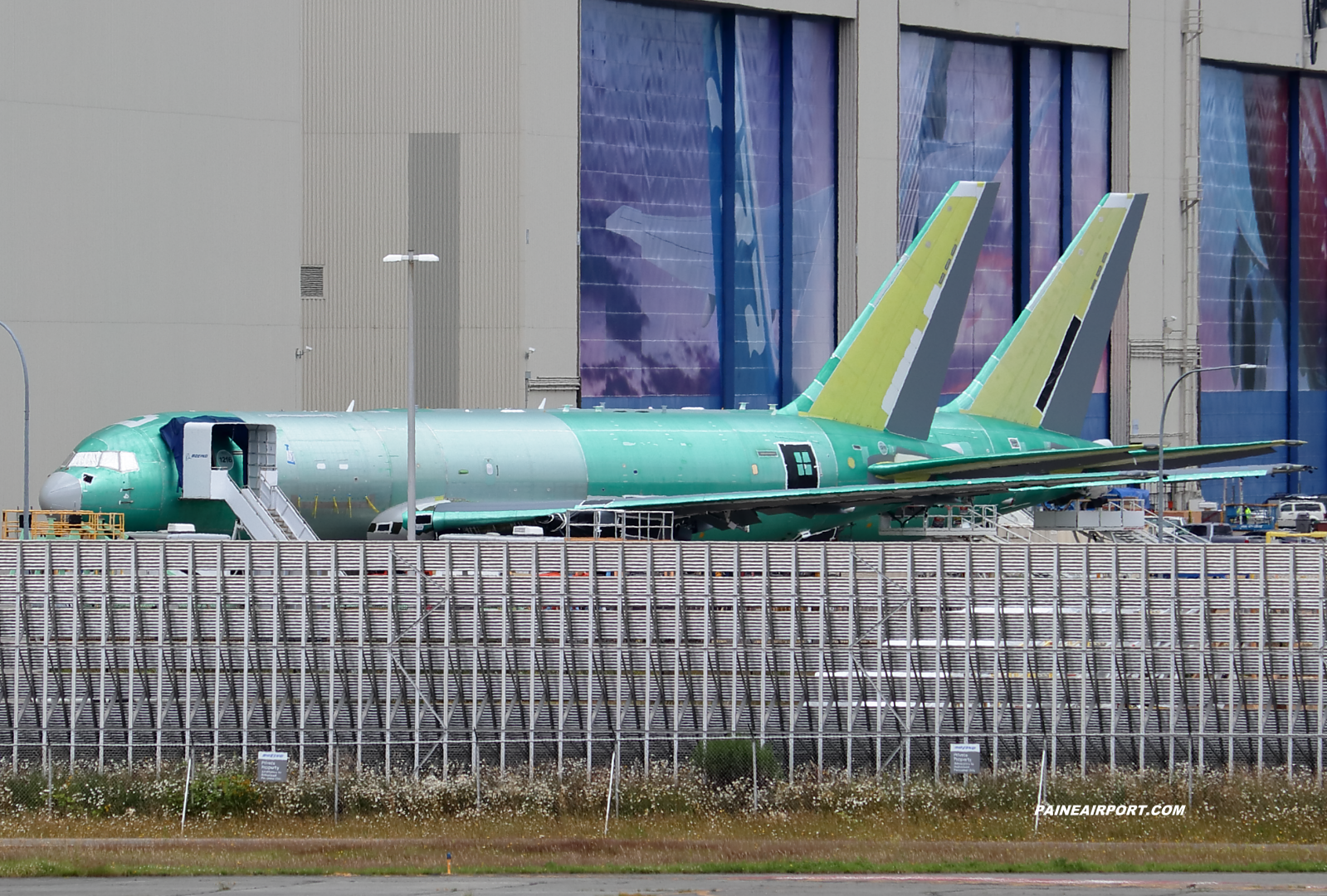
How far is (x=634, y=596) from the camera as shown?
30531 millimetres

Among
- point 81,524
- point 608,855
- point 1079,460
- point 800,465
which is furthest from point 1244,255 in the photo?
point 608,855

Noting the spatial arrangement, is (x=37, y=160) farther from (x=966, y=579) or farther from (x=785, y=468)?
(x=966, y=579)

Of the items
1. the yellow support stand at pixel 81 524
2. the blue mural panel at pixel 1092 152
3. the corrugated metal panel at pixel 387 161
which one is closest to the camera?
the yellow support stand at pixel 81 524

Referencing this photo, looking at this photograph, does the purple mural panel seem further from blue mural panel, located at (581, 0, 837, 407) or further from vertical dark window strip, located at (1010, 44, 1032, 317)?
blue mural panel, located at (581, 0, 837, 407)

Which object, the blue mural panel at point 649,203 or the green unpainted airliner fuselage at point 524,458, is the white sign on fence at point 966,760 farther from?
the blue mural panel at point 649,203

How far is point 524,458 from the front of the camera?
167 feet

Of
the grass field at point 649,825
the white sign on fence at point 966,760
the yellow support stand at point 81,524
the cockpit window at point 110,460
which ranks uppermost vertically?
the cockpit window at point 110,460

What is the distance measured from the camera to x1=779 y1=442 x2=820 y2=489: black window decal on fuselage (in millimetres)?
57469

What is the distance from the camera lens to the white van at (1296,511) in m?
93.5

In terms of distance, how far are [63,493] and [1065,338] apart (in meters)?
40.1

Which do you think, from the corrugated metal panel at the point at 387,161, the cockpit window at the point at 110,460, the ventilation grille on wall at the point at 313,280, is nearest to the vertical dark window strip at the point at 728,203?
the corrugated metal panel at the point at 387,161

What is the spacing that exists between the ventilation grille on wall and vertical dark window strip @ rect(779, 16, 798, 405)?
82.0 feet

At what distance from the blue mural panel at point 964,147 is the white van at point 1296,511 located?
18926mm

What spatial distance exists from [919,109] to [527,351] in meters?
29.2
